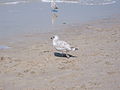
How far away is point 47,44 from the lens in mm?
12156

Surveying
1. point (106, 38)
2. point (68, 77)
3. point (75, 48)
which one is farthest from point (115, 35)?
point (68, 77)

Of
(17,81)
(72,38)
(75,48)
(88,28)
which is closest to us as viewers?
(17,81)

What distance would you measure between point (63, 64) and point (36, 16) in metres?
9.05

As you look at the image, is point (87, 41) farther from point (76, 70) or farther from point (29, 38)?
point (76, 70)

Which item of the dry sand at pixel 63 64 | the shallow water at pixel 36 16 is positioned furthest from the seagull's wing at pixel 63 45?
the shallow water at pixel 36 16

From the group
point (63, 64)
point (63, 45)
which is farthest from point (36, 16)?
point (63, 64)

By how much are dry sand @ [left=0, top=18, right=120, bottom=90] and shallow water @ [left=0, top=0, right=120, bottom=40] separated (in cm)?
132

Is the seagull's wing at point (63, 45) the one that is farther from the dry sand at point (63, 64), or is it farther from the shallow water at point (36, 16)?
the shallow water at point (36, 16)

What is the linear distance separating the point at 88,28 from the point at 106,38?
→ 97.2 inches

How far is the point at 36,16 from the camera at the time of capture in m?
18.1

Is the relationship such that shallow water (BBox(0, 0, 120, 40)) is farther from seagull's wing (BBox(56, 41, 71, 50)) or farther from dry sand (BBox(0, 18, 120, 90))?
seagull's wing (BBox(56, 41, 71, 50))

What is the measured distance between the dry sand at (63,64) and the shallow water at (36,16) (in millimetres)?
1319

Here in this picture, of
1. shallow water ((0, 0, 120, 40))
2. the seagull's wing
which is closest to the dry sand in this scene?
the seagull's wing

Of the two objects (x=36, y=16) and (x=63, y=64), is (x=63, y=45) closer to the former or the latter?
(x=63, y=64)
